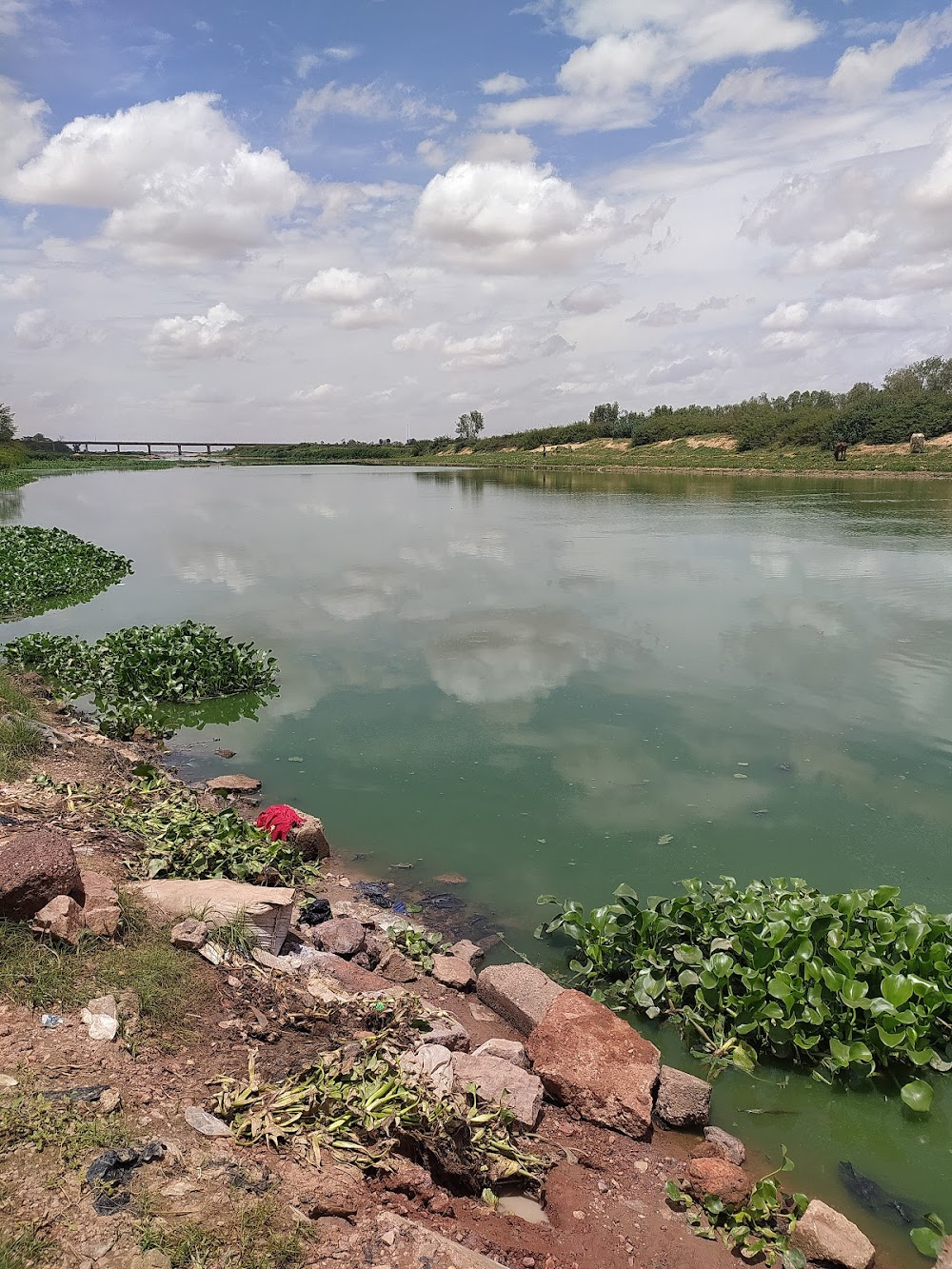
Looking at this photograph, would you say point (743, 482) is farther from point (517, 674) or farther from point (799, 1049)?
point (799, 1049)

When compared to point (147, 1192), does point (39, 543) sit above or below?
above

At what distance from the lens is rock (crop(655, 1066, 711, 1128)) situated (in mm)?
4215

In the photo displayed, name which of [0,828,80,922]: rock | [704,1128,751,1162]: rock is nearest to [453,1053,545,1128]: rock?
[704,1128,751,1162]: rock

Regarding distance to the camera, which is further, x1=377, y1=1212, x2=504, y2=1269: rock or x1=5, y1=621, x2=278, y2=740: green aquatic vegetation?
x1=5, y1=621, x2=278, y2=740: green aquatic vegetation

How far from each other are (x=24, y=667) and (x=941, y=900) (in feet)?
39.6

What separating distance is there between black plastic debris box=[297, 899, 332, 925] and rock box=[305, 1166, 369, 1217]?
2.44 m

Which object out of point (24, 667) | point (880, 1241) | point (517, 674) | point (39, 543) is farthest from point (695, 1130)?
point (39, 543)

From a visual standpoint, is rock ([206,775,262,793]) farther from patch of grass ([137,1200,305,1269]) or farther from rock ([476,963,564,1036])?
patch of grass ([137,1200,305,1269])

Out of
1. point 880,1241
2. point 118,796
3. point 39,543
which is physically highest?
point 39,543

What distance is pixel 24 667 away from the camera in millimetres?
Result: 12109

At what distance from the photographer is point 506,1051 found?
4.44 meters

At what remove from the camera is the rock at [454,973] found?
17.3 ft

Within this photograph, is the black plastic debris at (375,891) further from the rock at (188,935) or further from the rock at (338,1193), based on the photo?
the rock at (338,1193)

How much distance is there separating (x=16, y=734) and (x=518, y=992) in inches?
223
